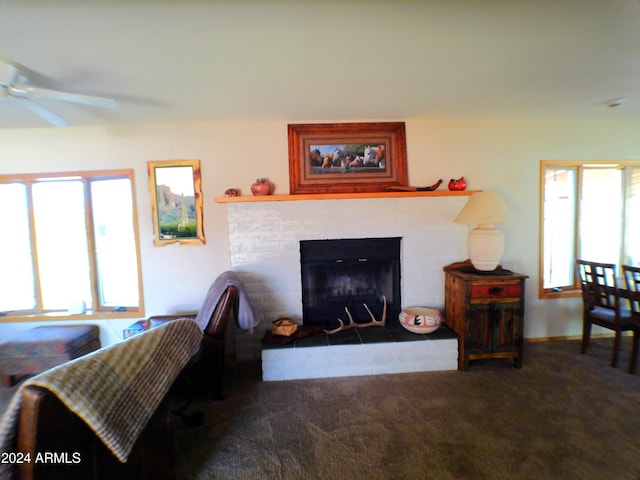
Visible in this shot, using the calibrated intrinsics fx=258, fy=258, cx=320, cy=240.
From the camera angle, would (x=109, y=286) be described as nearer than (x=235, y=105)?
No

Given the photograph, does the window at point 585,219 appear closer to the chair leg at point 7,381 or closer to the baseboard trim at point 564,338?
the baseboard trim at point 564,338

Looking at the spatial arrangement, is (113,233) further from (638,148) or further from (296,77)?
(638,148)

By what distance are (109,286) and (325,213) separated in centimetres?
254

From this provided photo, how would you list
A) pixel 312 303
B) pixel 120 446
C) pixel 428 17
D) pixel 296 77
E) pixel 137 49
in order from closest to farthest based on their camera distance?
1. pixel 120 446
2. pixel 428 17
3. pixel 137 49
4. pixel 296 77
5. pixel 312 303

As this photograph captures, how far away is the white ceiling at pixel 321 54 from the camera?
126 centimetres

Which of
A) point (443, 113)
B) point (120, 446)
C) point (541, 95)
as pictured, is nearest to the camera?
point (120, 446)

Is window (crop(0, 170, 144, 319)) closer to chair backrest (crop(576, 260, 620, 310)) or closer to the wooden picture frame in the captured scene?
the wooden picture frame

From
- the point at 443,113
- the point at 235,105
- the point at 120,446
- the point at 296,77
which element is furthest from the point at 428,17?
the point at 120,446

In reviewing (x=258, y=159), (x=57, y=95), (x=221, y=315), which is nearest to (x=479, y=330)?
(x=221, y=315)

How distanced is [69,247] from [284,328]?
257 cm

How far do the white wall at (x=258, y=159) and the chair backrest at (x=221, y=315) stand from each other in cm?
79

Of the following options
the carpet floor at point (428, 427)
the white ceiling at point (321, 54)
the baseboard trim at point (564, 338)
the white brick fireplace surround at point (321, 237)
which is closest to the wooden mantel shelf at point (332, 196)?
the white brick fireplace surround at point (321, 237)

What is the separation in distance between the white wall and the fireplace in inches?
31.3

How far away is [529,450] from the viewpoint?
1540 mm
